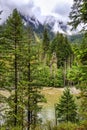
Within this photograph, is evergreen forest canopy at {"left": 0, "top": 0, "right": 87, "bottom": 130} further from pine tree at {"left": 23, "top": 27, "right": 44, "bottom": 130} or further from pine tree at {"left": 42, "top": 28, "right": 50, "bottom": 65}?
pine tree at {"left": 42, "top": 28, "right": 50, "bottom": 65}

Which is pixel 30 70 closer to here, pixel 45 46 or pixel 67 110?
pixel 67 110

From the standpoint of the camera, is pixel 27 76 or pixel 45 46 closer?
pixel 27 76

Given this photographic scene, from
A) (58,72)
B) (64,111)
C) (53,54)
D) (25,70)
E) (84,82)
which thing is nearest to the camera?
(84,82)

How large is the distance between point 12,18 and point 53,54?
249ft

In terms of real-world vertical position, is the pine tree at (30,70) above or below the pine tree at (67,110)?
above

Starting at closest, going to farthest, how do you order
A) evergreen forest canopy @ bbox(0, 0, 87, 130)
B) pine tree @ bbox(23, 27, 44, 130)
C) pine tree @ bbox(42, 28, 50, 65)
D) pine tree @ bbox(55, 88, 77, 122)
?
1. evergreen forest canopy @ bbox(0, 0, 87, 130)
2. pine tree @ bbox(23, 27, 44, 130)
3. pine tree @ bbox(55, 88, 77, 122)
4. pine tree @ bbox(42, 28, 50, 65)

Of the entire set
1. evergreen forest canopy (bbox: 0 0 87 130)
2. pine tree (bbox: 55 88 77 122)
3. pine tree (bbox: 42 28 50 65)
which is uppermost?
pine tree (bbox: 42 28 50 65)

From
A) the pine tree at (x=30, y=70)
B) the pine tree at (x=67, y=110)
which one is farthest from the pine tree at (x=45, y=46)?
the pine tree at (x=30, y=70)

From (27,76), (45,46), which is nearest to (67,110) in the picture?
(27,76)

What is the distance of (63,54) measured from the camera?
347ft

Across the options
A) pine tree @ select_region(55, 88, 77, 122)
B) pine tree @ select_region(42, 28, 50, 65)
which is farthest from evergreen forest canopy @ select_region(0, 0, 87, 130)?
pine tree @ select_region(42, 28, 50, 65)

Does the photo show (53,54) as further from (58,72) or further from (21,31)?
(21,31)

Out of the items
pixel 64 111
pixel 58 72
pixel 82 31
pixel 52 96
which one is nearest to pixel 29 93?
pixel 64 111

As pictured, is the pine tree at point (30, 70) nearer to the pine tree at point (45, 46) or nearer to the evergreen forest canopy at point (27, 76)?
the evergreen forest canopy at point (27, 76)
